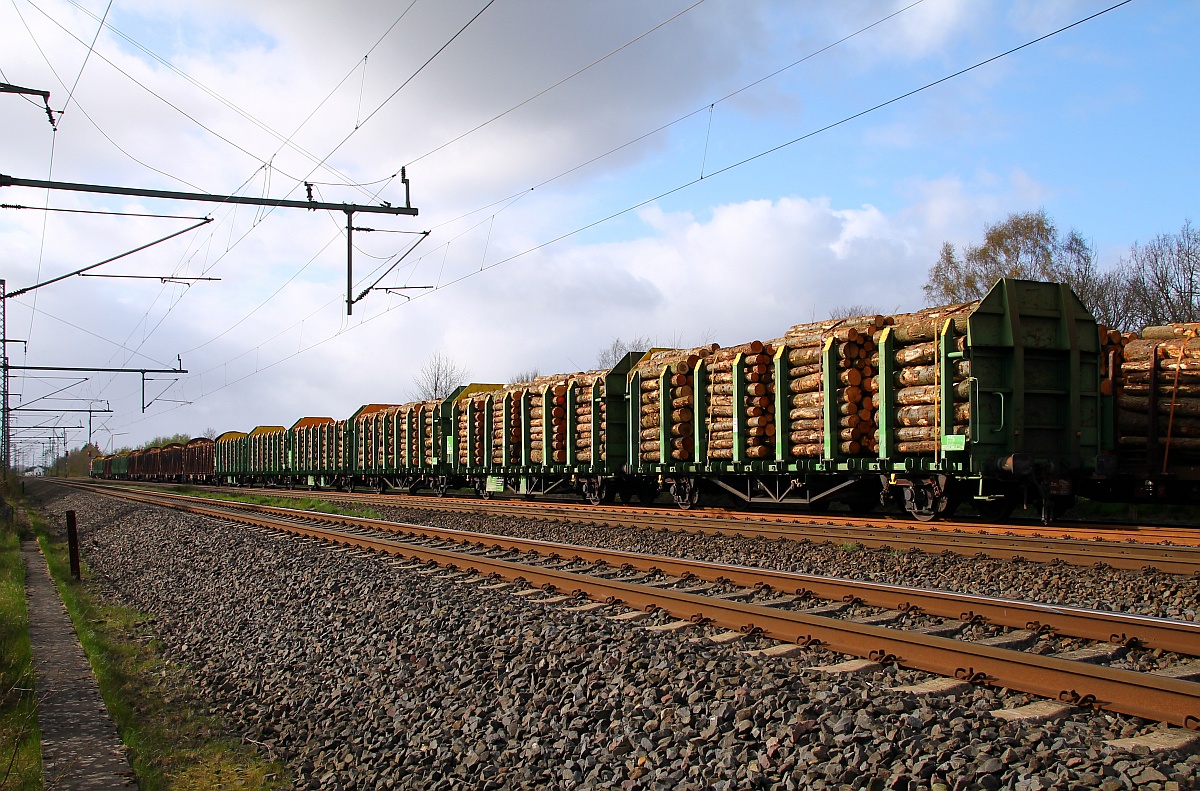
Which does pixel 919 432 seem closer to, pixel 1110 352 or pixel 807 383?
pixel 807 383

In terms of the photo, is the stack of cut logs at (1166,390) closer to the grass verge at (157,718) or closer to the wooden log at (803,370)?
the wooden log at (803,370)

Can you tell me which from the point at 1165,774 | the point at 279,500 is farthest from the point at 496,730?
the point at 279,500

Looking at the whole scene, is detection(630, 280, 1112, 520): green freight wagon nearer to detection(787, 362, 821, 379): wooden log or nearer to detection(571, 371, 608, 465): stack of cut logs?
detection(787, 362, 821, 379): wooden log

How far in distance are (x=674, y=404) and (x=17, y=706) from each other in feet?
43.2

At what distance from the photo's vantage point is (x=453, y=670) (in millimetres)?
6117

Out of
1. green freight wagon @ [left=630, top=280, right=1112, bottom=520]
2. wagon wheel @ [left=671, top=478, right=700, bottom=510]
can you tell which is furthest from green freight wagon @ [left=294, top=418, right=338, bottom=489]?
green freight wagon @ [left=630, top=280, right=1112, bottom=520]

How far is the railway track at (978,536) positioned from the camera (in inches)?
350

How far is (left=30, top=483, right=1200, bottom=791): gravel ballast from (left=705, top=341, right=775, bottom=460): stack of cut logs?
7.91 meters

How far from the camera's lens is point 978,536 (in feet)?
Answer: 34.7

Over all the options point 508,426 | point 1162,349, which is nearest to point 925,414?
point 1162,349

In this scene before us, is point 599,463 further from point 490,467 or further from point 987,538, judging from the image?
point 987,538

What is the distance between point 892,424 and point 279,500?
21.0 m

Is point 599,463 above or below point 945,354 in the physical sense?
below

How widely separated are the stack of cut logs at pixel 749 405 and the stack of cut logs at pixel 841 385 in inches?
21.4
